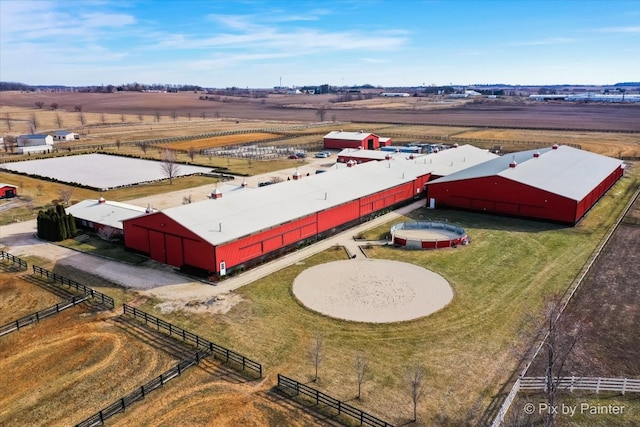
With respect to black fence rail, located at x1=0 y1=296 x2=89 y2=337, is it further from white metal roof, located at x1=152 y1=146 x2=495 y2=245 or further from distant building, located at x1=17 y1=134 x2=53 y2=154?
distant building, located at x1=17 y1=134 x2=53 y2=154

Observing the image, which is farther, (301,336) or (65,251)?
(65,251)

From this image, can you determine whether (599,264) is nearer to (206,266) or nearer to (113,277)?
(206,266)

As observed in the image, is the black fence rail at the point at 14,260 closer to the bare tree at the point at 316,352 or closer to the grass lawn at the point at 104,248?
the grass lawn at the point at 104,248

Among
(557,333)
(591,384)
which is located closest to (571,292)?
(557,333)

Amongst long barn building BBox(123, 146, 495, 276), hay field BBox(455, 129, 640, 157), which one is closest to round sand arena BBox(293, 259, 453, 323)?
long barn building BBox(123, 146, 495, 276)

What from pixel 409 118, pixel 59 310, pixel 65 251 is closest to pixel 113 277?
pixel 59 310

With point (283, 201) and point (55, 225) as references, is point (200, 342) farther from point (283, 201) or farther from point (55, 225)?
point (55, 225)
